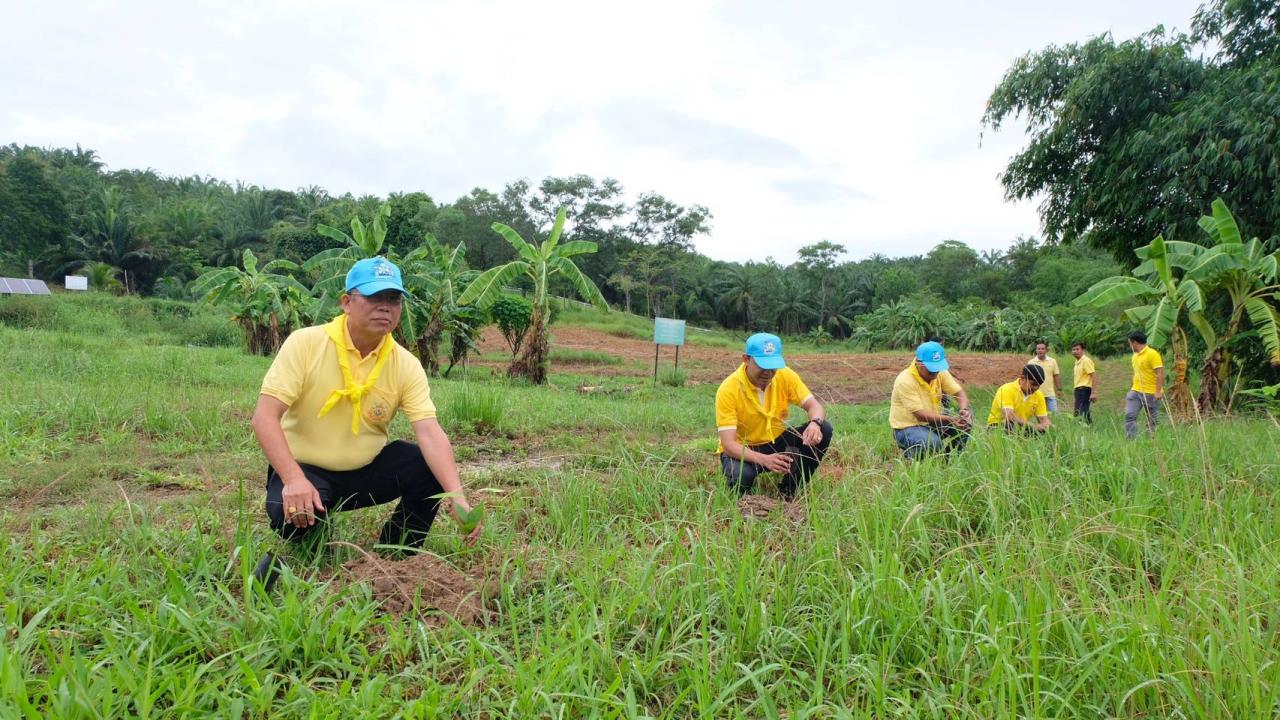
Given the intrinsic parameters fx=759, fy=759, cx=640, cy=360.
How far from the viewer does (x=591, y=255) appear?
48.2m

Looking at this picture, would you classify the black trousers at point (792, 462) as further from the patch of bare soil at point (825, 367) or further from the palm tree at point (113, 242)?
the palm tree at point (113, 242)

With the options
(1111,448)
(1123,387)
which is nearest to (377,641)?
(1111,448)

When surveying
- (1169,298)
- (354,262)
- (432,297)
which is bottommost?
(432,297)

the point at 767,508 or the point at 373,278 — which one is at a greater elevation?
the point at 373,278

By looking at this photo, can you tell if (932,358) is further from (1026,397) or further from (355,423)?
(355,423)

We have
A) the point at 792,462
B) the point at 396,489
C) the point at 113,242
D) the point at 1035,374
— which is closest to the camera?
the point at 396,489

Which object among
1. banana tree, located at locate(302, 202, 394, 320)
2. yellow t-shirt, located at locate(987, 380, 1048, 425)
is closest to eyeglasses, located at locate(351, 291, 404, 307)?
yellow t-shirt, located at locate(987, 380, 1048, 425)

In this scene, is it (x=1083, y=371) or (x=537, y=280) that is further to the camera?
(x=537, y=280)

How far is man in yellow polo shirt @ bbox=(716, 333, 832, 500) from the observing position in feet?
13.9

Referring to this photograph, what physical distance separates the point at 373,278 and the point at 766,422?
246 centimetres

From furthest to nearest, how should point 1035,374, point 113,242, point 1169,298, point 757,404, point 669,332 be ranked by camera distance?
point 113,242
point 669,332
point 1169,298
point 1035,374
point 757,404

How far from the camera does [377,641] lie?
7.73 ft

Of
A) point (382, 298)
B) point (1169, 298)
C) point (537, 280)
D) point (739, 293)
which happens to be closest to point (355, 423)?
point (382, 298)

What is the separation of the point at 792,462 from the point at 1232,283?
355 inches
